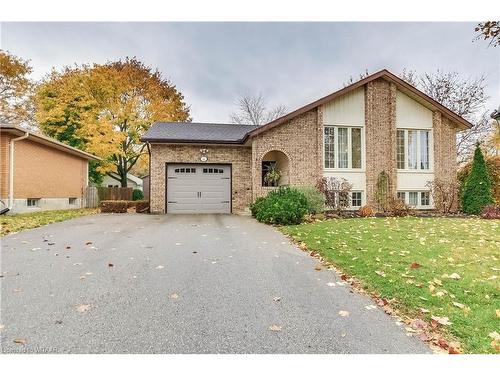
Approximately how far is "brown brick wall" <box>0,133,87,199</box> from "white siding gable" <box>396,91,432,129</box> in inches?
648

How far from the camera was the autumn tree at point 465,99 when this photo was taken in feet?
78.4

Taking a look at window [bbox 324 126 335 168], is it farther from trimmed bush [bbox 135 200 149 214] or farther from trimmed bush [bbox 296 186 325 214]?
trimmed bush [bbox 135 200 149 214]

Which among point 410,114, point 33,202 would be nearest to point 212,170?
point 33,202

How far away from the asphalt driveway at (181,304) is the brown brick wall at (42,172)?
7.98m

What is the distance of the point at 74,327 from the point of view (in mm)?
3029

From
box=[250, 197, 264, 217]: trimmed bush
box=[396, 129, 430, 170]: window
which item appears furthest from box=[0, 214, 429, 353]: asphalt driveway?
box=[396, 129, 430, 170]: window

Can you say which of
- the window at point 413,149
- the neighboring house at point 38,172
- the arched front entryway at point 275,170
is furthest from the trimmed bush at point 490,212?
the neighboring house at point 38,172

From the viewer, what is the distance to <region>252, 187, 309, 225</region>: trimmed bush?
32.6 feet

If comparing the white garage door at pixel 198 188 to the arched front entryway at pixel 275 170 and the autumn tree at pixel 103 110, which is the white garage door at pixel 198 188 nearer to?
the arched front entryway at pixel 275 170

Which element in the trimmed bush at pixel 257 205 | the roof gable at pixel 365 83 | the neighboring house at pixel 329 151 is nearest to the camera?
the trimmed bush at pixel 257 205

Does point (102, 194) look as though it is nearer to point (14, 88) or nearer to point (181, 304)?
point (14, 88)
